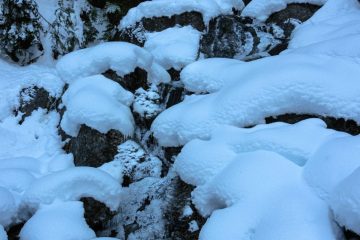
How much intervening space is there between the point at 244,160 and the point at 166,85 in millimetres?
4043

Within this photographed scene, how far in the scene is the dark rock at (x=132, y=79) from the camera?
796 cm

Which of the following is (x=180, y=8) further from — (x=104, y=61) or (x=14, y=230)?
(x=14, y=230)

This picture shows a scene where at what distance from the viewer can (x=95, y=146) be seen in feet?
22.8

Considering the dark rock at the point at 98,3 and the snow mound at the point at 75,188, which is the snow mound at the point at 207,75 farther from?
the dark rock at the point at 98,3

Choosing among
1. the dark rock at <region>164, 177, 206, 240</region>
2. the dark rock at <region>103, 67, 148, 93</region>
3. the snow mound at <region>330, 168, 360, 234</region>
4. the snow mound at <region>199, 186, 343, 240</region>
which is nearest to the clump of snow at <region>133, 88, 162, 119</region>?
the dark rock at <region>103, 67, 148, 93</region>

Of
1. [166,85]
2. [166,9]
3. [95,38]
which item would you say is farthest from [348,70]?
[95,38]

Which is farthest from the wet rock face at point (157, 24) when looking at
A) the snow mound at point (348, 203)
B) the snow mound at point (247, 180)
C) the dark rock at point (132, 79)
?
the snow mound at point (348, 203)

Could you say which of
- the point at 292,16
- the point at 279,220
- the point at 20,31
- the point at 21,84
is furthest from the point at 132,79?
the point at 279,220

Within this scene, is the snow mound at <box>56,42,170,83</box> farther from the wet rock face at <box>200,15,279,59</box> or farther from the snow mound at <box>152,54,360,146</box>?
the snow mound at <box>152,54,360,146</box>

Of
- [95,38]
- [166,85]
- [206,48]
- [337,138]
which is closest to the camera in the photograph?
[337,138]

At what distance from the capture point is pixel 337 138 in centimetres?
450

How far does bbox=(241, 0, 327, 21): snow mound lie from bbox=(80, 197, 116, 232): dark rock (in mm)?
6427

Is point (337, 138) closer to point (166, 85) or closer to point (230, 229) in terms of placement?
point (230, 229)

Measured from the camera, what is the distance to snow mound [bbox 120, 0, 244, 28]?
9664 mm
